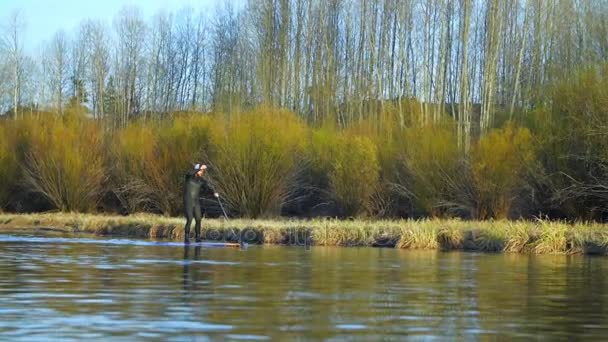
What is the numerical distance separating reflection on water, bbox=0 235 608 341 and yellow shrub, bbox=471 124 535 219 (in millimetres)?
12466

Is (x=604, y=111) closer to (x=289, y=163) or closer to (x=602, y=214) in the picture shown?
(x=602, y=214)

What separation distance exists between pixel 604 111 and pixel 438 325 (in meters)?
23.5

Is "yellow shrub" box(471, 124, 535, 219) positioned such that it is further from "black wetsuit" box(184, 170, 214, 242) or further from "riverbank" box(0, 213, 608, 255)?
"black wetsuit" box(184, 170, 214, 242)

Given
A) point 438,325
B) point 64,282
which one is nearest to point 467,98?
point 64,282

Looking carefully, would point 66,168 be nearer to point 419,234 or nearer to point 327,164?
point 327,164

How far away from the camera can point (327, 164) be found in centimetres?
4184

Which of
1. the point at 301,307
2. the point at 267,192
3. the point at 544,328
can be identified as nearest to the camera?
the point at 544,328

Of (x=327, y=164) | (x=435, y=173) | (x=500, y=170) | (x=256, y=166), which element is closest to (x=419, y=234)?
(x=500, y=170)

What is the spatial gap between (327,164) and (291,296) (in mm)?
27838

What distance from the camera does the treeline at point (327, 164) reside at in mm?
35188

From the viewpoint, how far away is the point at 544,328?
1126 centimetres

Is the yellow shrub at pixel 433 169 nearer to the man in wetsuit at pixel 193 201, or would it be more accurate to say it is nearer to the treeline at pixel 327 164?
the treeline at pixel 327 164

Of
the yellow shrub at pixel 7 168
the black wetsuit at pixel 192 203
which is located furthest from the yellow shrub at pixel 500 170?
the yellow shrub at pixel 7 168

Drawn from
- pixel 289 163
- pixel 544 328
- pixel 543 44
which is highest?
pixel 543 44
